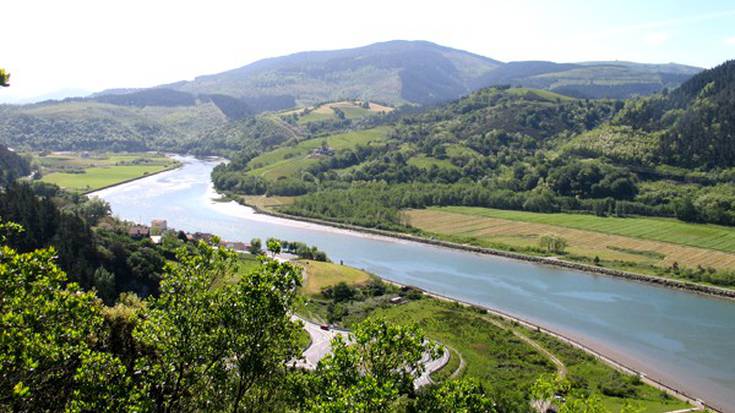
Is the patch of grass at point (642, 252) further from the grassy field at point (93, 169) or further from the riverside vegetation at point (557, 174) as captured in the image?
the grassy field at point (93, 169)

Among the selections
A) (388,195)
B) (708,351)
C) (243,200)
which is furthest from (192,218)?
(708,351)

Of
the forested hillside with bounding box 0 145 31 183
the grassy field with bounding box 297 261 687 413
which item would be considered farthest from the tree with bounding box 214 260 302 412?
the forested hillside with bounding box 0 145 31 183

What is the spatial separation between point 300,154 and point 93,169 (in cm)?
5465

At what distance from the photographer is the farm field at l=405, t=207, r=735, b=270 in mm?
75062

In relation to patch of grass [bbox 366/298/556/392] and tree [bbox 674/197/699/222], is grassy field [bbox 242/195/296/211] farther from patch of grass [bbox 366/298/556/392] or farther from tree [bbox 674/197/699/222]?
tree [bbox 674/197/699/222]

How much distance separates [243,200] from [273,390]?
114863 mm

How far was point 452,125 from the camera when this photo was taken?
173750 mm

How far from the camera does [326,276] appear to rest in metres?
66.2

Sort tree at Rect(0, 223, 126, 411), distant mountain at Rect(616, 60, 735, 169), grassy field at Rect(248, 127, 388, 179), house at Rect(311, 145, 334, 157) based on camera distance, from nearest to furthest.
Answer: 1. tree at Rect(0, 223, 126, 411)
2. distant mountain at Rect(616, 60, 735, 169)
3. grassy field at Rect(248, 127, 388, 179)
4. house at Rect(311, 145, 334, 157)

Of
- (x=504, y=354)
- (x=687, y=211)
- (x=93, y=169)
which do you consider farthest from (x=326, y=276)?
(x=93, y=169)

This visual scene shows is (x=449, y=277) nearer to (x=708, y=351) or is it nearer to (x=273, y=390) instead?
(x=708, y=351)

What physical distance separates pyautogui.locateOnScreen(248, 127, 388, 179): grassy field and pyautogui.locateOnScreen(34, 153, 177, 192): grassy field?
30.8 meters

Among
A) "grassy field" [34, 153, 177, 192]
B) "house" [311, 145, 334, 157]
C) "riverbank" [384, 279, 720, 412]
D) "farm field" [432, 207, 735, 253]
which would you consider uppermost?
"house" [311, 145, 334, 157]

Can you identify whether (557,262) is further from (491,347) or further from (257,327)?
(257,327)
